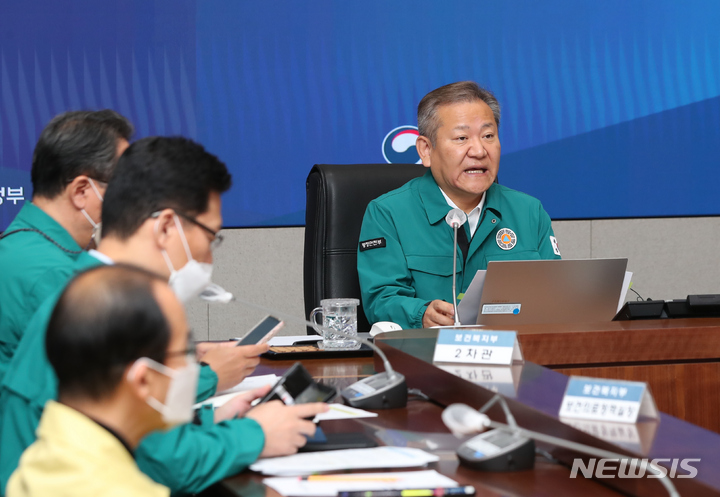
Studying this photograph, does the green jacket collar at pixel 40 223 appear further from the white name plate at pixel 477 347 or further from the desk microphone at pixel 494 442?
the desk microphone at pixel 494 442

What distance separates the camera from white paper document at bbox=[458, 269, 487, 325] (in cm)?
174

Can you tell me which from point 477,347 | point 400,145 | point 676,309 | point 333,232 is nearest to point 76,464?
point 477,347

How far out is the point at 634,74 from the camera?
138 inches

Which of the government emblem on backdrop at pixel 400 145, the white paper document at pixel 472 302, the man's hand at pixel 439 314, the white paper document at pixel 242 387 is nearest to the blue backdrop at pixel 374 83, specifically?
the government emblem on backdrop at pixel 400 145

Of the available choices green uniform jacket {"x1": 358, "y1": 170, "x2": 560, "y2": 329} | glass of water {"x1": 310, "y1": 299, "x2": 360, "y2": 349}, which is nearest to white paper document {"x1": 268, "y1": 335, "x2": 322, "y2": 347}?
glass of water {"x1": 310, "y1": 299, "x2": 360, "y2": 349}

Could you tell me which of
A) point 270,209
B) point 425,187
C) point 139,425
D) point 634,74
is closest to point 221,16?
point 270,209

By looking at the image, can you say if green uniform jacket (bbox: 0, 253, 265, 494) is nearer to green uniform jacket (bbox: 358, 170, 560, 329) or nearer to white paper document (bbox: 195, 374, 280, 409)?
white paper document (bbox: 195, 374, 280, 409)

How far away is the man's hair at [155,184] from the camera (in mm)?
1260

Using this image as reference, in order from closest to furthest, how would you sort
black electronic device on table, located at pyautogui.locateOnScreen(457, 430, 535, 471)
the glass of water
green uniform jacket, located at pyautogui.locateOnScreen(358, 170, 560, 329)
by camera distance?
black electronic device on table, located at pyautogui.locateOnScreen(457, 430, 535, 471) < the glass of water < green uniform jacket, located at pyautogui.locateOnScreen(358, 170, 560, 329)

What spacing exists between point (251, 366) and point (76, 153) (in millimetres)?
651

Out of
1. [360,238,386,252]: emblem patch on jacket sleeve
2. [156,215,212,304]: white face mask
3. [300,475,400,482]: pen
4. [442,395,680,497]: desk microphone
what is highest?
[156,215,212,304]: white face mask

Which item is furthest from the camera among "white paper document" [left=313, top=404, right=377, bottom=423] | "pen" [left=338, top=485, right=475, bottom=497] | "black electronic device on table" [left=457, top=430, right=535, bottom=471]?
"white paper document" [left=313, top=404, right=377, bottom=423]

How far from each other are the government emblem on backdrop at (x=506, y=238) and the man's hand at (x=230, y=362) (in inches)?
44.1

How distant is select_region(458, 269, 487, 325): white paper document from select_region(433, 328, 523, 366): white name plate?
28cm
